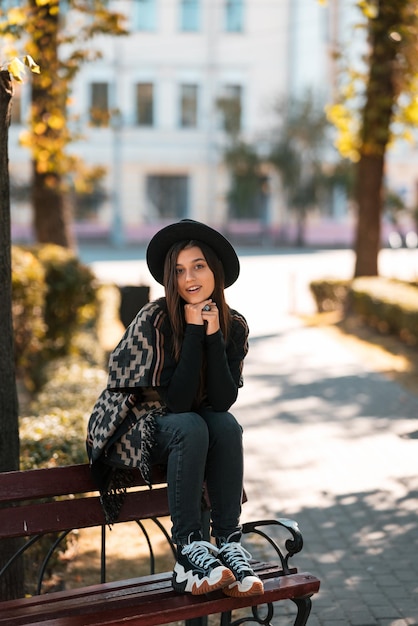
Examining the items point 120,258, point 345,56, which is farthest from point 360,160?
point 120,258

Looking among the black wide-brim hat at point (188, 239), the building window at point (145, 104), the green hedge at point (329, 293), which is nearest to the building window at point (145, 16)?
the building window at point (145, 104)

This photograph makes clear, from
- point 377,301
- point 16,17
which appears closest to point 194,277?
point 16,17

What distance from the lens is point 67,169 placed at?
1470 centimetres

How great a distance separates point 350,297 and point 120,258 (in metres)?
20.0

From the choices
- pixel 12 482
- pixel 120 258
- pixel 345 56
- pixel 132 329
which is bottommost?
pixel 120 258

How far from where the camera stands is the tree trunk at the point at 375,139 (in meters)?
16.1

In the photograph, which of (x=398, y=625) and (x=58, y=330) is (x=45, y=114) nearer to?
(x=58, y=330)

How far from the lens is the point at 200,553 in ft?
12.4

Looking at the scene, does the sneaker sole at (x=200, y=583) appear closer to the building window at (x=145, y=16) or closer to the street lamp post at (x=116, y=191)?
the street lamp post at (x=116, y=191)

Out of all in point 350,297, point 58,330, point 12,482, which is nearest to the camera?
point 12,482

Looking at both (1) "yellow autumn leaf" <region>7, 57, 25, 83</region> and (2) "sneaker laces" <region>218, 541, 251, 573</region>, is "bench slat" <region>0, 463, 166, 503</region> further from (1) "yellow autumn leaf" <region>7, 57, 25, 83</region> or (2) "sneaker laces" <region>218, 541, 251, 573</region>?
(1) "yellow autumn leaf" <region>7, 57, 25, 83</region>

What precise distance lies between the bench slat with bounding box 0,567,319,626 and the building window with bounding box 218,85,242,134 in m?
45.9

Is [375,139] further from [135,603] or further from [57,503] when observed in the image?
[135,603]

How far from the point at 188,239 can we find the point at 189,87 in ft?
157
